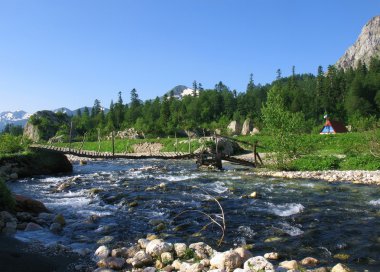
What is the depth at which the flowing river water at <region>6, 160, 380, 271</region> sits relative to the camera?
983 cm

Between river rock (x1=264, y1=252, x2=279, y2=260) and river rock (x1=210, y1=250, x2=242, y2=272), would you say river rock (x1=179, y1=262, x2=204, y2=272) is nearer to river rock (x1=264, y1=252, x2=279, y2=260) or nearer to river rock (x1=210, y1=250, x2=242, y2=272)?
river rock (x1=210, y1=250, x2=242, y2=272)

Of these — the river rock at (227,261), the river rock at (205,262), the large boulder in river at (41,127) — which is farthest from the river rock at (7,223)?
the large boulder in river at (41,127)

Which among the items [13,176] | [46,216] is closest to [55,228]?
[46,216]

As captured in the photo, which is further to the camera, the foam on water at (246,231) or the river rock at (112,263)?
the foam on water at (246,231)

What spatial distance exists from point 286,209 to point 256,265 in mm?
7446

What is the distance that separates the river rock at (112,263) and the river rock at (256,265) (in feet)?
9.62

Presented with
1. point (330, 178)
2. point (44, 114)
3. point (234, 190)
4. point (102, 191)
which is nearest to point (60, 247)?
point (102, 191)

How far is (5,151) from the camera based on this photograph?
104 feet

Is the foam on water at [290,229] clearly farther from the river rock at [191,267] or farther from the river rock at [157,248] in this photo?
the river rock at [191,267]

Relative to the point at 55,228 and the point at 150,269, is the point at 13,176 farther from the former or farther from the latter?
the point at 150,269

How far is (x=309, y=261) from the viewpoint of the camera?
832 centimetres

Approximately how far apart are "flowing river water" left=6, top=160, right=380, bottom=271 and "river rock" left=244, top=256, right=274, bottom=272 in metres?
1.72

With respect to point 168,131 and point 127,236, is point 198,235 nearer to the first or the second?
point 127,236

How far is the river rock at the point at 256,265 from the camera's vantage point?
7.19 m
